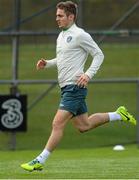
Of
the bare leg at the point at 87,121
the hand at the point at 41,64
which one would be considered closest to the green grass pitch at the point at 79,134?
the bare leg at the point at 87,121

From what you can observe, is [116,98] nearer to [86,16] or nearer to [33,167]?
[86,16]

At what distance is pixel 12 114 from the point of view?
14359 millimetres

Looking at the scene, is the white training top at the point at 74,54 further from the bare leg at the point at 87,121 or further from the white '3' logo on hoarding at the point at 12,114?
the white '3' logo on hoarding at the point at 12,114

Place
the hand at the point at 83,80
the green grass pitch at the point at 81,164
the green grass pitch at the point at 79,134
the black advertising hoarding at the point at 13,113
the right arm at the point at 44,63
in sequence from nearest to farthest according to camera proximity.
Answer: the green grass pitch at the point at 81,164
the hand at the point at 83,80
the green grass pitch at the point at 79,134
the right arm at the point at 44,63
the black advertising hoarding at the point at 13,113

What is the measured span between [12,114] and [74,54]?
413 centimetres

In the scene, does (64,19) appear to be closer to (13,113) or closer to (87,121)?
(87,121)

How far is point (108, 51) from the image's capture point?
717 inches

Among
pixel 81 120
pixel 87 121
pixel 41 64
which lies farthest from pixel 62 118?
pixel 41 64

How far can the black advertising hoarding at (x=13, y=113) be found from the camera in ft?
47.0

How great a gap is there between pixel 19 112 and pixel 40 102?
1.07 meters

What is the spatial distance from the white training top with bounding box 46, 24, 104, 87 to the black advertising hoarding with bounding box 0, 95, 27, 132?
3.95 meters

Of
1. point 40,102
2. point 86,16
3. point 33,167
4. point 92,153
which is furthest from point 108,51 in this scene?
point 33,167

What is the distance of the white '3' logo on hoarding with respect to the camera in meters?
14.3

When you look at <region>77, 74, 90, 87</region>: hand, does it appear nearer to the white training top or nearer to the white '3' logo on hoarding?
the white training top
